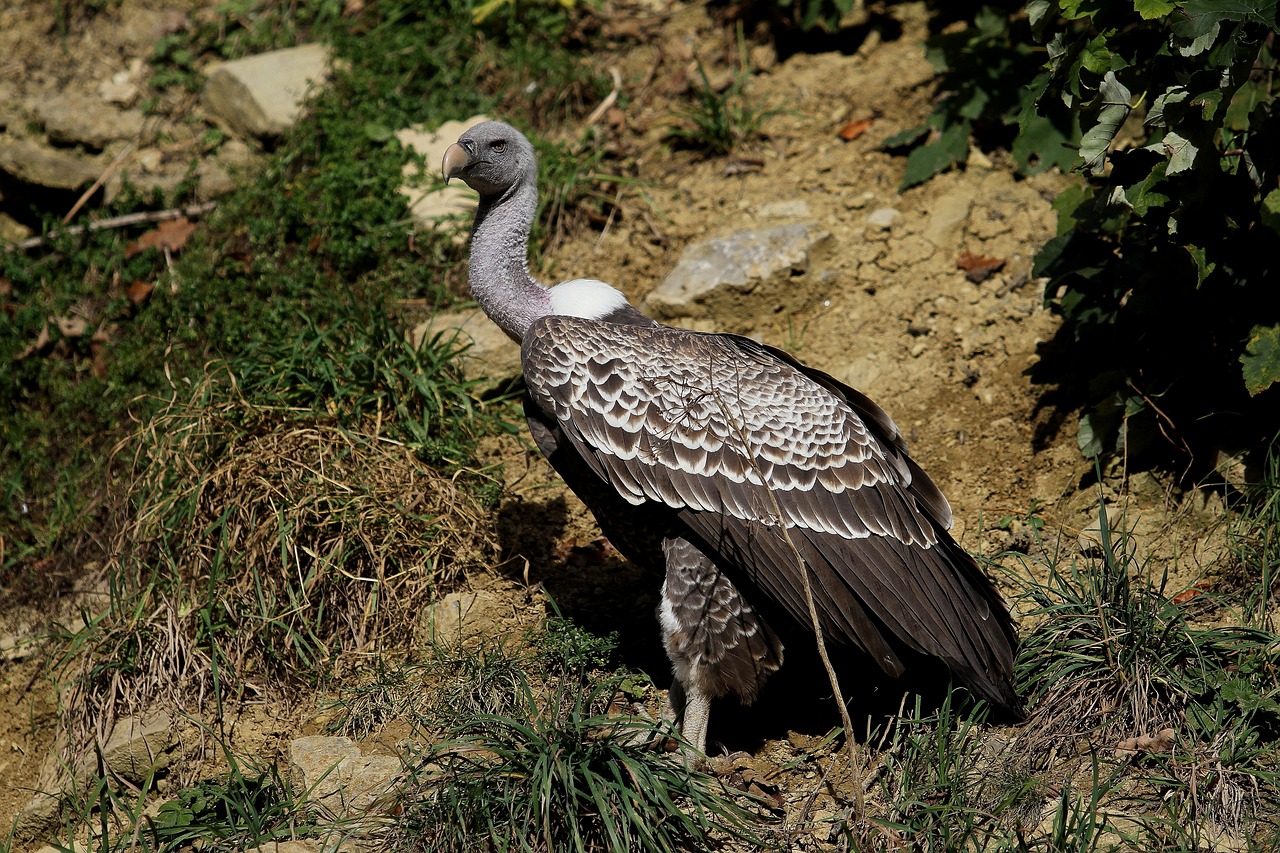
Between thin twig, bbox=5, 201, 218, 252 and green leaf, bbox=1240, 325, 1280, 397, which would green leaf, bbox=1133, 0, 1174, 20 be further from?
thin twig, bbox=5, 201, 218, 252

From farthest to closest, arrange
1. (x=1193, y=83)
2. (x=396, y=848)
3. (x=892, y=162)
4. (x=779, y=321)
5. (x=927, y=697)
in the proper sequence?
(x=892, y=162), (x=779, y=321), (x=927, y=697), (x=1193, y=83), (x=396, y=848)

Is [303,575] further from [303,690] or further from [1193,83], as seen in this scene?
[1193,83]

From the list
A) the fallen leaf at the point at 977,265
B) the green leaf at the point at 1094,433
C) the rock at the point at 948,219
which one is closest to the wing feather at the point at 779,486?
the green leaf at the point at 1094,433

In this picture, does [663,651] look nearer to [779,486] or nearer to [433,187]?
[779,486]

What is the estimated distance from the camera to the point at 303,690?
490 centimetres

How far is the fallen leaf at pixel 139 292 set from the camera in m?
6.93

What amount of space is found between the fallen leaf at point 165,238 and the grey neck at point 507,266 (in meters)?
3.26

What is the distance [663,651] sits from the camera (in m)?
4.93

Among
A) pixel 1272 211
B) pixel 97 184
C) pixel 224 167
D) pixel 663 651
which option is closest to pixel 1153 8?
pixel 1272 211

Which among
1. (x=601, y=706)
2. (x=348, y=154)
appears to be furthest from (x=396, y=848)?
(x=348, y=154)

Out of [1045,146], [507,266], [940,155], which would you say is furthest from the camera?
[940,155]

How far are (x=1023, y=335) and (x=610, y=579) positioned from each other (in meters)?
2.50

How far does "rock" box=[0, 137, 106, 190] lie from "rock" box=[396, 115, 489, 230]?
2.30m

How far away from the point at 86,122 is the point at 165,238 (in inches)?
62.4
